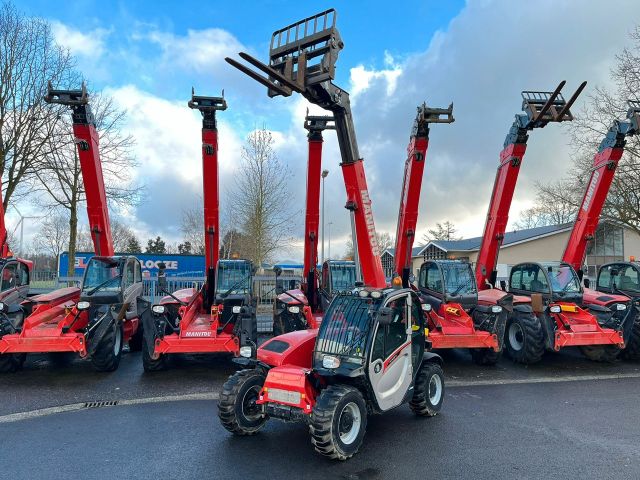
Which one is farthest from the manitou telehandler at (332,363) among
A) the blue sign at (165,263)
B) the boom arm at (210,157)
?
the blue sign at (165,263)

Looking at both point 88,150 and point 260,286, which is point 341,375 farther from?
point 260,286

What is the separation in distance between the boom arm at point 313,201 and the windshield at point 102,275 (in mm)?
4833

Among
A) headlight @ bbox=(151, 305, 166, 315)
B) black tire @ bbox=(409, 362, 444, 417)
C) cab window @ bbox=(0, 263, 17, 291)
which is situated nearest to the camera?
black tire @ bbox=(409, 362, 444, 417)

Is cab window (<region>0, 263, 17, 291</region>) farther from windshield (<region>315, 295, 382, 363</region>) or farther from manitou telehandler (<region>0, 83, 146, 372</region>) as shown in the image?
windshield (<region>315, 295, 382, 363</region>)

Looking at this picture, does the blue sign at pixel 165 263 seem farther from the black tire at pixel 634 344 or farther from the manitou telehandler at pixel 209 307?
the black tire at pixel 634 344

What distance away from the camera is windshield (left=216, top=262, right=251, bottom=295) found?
1055 cm

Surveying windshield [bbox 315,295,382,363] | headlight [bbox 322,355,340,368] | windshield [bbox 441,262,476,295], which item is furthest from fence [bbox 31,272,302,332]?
headlight [bbox 322,355,340,368]

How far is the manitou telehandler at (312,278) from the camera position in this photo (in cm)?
1094

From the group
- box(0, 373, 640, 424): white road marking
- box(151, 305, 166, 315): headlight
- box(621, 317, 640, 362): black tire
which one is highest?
box(151, 305, 166, 315): headlight

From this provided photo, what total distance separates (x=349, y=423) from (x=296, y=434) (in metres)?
1.04

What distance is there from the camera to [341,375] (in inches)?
208

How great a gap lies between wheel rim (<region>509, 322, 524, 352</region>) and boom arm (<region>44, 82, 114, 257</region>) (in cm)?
964

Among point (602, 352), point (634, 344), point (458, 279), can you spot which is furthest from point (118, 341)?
point (634, 344)

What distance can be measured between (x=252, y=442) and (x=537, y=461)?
10.8ft
